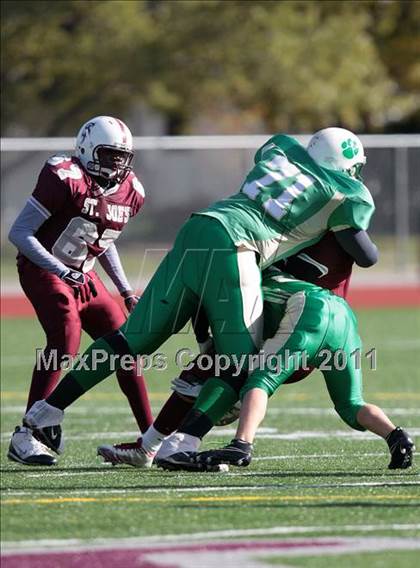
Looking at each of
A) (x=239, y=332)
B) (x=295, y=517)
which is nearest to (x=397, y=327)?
(x=239, y=332)

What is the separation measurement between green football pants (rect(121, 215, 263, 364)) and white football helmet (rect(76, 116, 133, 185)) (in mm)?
846

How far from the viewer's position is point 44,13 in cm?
2231

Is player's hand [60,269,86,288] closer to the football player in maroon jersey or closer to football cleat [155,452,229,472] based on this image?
the football player in maroon jersey

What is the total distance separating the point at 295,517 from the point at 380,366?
7.69 metres

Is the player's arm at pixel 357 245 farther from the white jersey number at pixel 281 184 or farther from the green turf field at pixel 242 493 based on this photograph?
the green turf field at pixel 242 493

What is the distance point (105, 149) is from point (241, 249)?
3.76ft

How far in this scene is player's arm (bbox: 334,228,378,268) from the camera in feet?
21.5

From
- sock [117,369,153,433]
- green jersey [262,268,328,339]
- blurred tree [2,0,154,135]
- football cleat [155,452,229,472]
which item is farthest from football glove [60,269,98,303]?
blurred tree [2,0,154,135]

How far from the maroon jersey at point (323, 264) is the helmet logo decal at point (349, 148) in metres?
0.38

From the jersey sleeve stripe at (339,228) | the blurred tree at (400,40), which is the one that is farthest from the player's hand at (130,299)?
the blurred tree at (400,40)

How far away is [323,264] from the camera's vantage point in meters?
6.82

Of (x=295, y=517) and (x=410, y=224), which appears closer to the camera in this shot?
(x=295, y=517)

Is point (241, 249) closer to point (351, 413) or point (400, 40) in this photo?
point (351, 413)

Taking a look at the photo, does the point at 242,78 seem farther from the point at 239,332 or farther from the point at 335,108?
the point at 239,332
